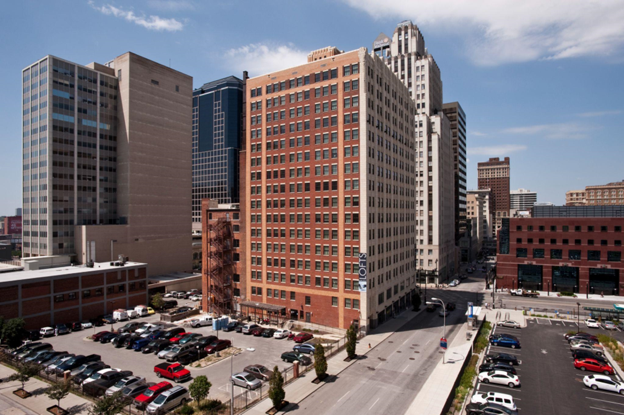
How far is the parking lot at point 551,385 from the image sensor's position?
37.9m

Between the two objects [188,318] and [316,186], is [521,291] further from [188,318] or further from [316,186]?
[188,318]

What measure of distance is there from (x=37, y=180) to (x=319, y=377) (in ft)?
313

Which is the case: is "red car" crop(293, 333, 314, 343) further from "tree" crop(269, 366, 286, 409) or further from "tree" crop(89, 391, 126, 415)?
"tree" crop(89, 391, 126, 415)

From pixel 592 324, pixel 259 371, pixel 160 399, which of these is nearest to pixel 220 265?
pixel 259 371

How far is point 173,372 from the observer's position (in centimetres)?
4503

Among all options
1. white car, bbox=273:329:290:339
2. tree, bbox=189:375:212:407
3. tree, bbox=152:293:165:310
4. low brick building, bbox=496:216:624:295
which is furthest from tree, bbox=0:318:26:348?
low brick building, bbox=496:216:624:295

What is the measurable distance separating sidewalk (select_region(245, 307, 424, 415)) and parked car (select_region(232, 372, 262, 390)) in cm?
319

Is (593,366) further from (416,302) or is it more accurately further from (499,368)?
(416,302)

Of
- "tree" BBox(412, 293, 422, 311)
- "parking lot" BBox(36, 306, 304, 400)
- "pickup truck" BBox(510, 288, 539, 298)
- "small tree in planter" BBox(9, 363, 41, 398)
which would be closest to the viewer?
"small tree in planter" BBox(9, 363, 41, 398)

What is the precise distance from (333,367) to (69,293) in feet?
179

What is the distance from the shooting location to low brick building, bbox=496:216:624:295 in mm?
96688

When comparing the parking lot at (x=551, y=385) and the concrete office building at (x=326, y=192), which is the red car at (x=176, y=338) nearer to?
the concrete office building at (x=326, y=192)

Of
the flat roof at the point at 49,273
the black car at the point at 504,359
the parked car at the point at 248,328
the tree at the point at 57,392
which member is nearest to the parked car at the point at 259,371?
the parked car at the point at 248,328

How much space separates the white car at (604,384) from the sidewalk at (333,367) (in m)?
26.5
